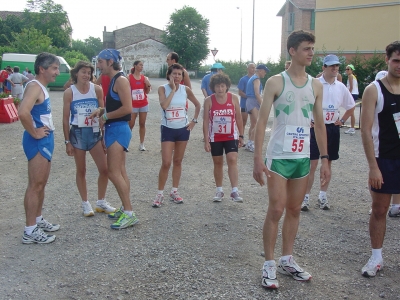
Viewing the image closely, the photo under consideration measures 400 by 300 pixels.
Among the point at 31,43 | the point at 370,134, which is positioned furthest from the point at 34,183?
the point at 31,43

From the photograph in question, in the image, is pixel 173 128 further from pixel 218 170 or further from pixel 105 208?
pixel 105 208

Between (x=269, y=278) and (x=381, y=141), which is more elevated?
(x=381, y=141)

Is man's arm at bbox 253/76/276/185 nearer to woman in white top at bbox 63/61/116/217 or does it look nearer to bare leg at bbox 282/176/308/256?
bare leg at bbox 282/176/308/256

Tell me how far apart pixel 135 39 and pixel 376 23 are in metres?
59.1

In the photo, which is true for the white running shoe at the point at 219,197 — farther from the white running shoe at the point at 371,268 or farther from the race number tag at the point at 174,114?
the white running shoe at the point at 371,268

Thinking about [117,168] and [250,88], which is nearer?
[117,168]

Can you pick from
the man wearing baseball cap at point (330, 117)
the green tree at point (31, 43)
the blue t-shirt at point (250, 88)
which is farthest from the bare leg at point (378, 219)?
the green tree at point (31, 43)

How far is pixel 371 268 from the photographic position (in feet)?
13.9

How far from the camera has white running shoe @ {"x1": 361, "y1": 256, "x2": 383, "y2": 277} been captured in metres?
4.21

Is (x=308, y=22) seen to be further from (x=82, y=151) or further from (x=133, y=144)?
(x=82, y=151)

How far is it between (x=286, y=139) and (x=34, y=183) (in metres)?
2.81

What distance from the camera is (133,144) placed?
37.6 ft

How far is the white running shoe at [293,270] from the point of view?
4059 mm

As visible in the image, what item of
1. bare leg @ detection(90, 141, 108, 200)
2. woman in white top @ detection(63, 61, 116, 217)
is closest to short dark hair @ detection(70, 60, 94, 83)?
woman in white top @ detection(63, 61, 116, 217)
